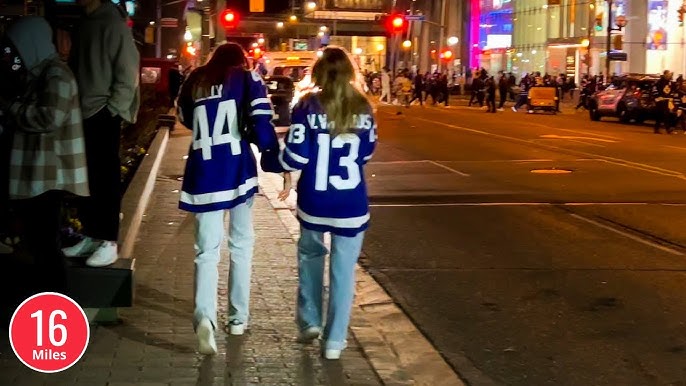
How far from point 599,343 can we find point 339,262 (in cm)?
205

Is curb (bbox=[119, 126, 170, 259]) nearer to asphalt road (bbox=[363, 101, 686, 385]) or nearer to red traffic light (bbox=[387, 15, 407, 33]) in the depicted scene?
asphalt road (bbox=[363, 101, 686, 385])

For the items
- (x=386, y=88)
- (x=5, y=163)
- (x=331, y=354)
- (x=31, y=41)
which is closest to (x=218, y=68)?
(x=31, y=41)

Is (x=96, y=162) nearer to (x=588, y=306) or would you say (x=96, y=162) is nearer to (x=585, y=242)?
(x=588, y=306)

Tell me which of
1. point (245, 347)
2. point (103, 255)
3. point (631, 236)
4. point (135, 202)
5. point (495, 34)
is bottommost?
point (631, 236)

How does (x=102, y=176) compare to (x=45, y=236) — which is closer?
(x=45, y=236)

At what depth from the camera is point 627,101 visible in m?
35.2

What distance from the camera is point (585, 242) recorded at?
10.8 metres

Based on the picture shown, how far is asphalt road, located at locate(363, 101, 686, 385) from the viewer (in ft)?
22.1

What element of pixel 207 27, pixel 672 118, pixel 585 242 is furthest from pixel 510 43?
pixel 585 242

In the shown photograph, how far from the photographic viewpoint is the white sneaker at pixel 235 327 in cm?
654

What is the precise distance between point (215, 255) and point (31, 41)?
1.64 metres

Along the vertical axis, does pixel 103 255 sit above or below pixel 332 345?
above

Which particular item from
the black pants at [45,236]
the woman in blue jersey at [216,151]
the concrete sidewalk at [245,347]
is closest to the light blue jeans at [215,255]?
the woman in blue jersey at [216,151]

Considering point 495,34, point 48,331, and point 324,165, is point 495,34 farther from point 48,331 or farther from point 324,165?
point 48,331
